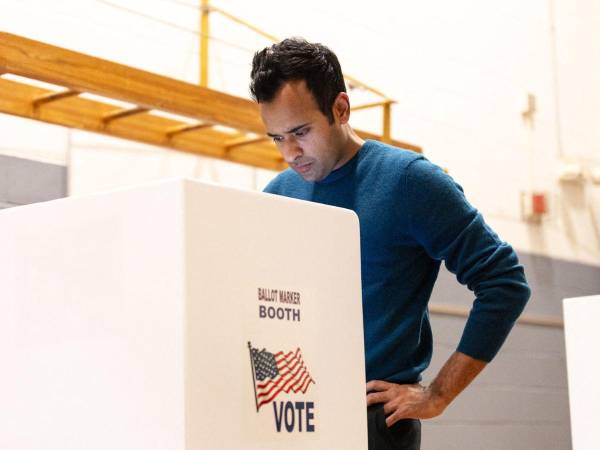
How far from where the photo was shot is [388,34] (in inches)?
172

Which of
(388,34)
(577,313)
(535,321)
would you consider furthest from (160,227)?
(535,321)

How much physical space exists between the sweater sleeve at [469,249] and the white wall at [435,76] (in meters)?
1.81

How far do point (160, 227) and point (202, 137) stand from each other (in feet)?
8.13

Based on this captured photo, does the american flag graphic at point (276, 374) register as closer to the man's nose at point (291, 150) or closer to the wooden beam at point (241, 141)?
the man's nose at point (291, 150)

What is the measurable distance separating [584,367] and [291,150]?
86 centimetres

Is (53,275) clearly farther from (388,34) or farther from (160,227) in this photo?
(388,34)

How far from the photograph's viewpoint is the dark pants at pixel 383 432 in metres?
1.35

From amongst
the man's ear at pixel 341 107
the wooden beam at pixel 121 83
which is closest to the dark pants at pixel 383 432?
the man's ear at pixel 341 107

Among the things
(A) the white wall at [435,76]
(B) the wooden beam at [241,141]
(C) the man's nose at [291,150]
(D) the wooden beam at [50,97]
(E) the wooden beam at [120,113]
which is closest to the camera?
(C) the man's nose at [291,150]

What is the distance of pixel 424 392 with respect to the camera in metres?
1.38

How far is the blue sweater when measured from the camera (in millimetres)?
1391

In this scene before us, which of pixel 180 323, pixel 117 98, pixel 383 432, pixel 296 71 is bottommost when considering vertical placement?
pixel 383 432

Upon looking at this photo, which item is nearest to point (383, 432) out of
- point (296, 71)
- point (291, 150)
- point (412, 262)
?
point (412, 262)

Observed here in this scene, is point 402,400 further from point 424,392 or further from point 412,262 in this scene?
point 412,262
